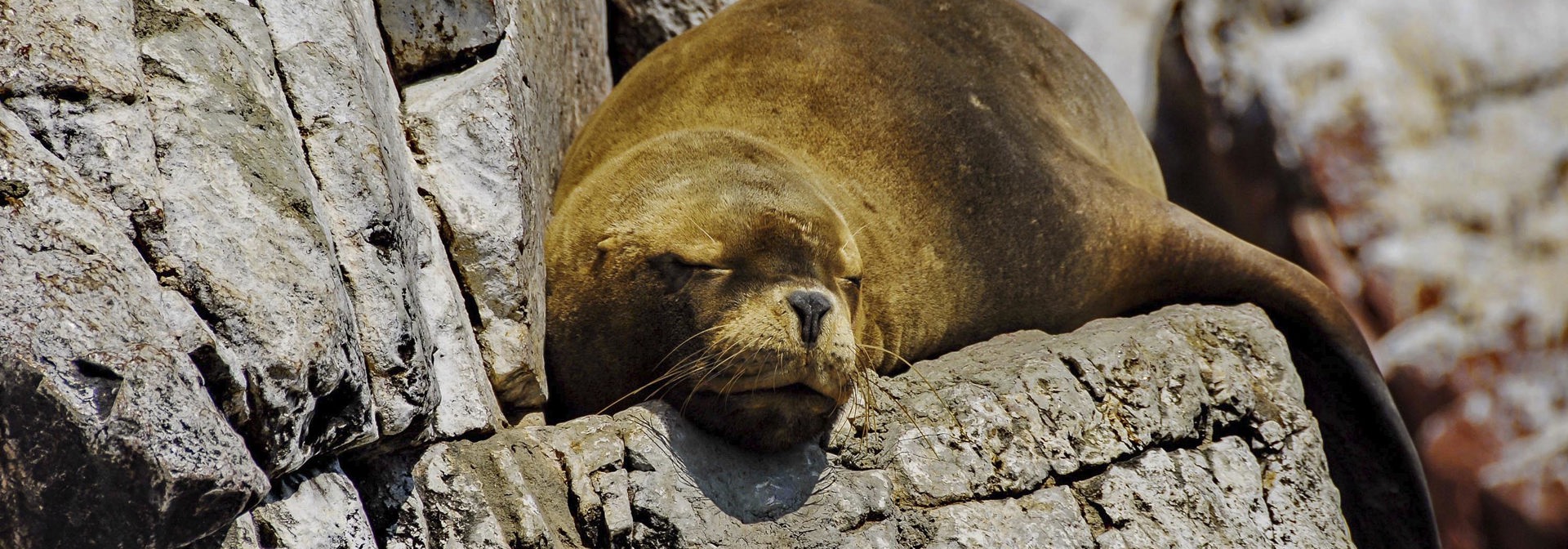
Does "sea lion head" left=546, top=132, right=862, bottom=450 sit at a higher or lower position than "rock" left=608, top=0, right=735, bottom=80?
lower

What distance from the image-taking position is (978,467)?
3777mm

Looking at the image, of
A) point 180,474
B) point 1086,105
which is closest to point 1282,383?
point 1086,105

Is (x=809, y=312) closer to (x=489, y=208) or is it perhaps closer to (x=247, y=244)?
(x=489, y=208)

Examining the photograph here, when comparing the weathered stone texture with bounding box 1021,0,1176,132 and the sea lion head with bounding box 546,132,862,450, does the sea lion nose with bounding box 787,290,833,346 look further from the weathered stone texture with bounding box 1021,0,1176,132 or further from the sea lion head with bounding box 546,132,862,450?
the weathered stone texture with bounding box 1021,0,1176,132

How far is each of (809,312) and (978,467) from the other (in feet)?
2.43

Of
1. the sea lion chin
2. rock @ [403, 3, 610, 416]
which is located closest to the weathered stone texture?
rock @ [403, 3, 610, 416]

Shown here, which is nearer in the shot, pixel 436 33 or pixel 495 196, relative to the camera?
pixel 495 196

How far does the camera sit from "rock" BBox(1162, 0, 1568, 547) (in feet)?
25.7

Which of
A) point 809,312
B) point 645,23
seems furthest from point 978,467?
point 645,23

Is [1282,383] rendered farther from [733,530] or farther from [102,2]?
[102,2]

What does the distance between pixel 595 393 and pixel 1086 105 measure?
8.82 ft

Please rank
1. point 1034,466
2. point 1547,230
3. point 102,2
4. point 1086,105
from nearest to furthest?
point 102,2
point 1034,466
point 1086,105
point 1547,230

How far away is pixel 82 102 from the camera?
2.55 m

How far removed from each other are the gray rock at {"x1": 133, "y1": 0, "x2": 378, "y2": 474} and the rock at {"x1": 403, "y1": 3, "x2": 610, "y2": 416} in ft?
2.70
